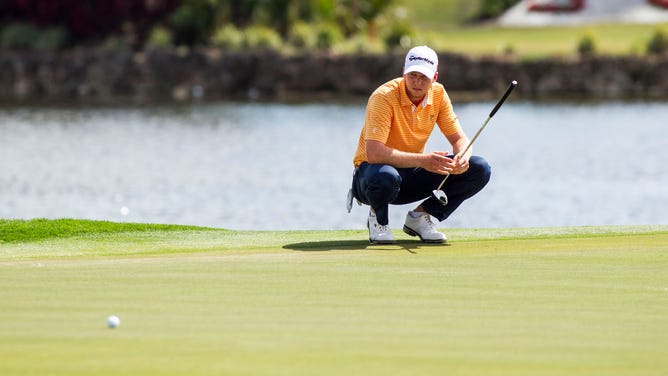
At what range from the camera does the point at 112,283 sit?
6957mm

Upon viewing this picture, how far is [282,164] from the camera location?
2695 cm

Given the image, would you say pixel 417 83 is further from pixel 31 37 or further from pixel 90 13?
pixel 31 37

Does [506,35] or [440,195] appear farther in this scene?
[506,35]

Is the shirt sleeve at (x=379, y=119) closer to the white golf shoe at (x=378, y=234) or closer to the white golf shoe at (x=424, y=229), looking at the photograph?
the white golf shoe at (x=378, y=234)

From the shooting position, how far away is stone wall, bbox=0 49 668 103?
42781 millimetres

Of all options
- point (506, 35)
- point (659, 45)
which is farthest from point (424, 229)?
point (506, 35)

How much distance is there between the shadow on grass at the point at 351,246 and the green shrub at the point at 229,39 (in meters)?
36.9

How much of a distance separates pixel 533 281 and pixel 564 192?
15630 mm

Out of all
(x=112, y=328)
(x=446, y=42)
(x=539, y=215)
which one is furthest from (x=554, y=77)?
(x=112, y=328)

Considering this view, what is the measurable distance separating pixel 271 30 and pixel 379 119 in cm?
3815

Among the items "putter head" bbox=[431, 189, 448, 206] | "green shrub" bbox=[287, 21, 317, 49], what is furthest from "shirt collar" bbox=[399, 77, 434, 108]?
"green shrub" bbox=[287, 21, 317, 49]

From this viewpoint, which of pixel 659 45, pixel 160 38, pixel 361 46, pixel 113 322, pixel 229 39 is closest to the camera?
pixel 113 322

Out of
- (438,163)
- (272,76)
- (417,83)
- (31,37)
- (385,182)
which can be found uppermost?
(417,83)

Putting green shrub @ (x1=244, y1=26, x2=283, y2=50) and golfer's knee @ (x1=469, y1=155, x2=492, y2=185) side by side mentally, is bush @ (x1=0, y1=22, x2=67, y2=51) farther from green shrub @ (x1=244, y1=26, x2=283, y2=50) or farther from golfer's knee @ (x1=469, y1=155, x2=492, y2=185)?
golfer's knee @ (x1=469, y1=155, x2=492, y2=185)
